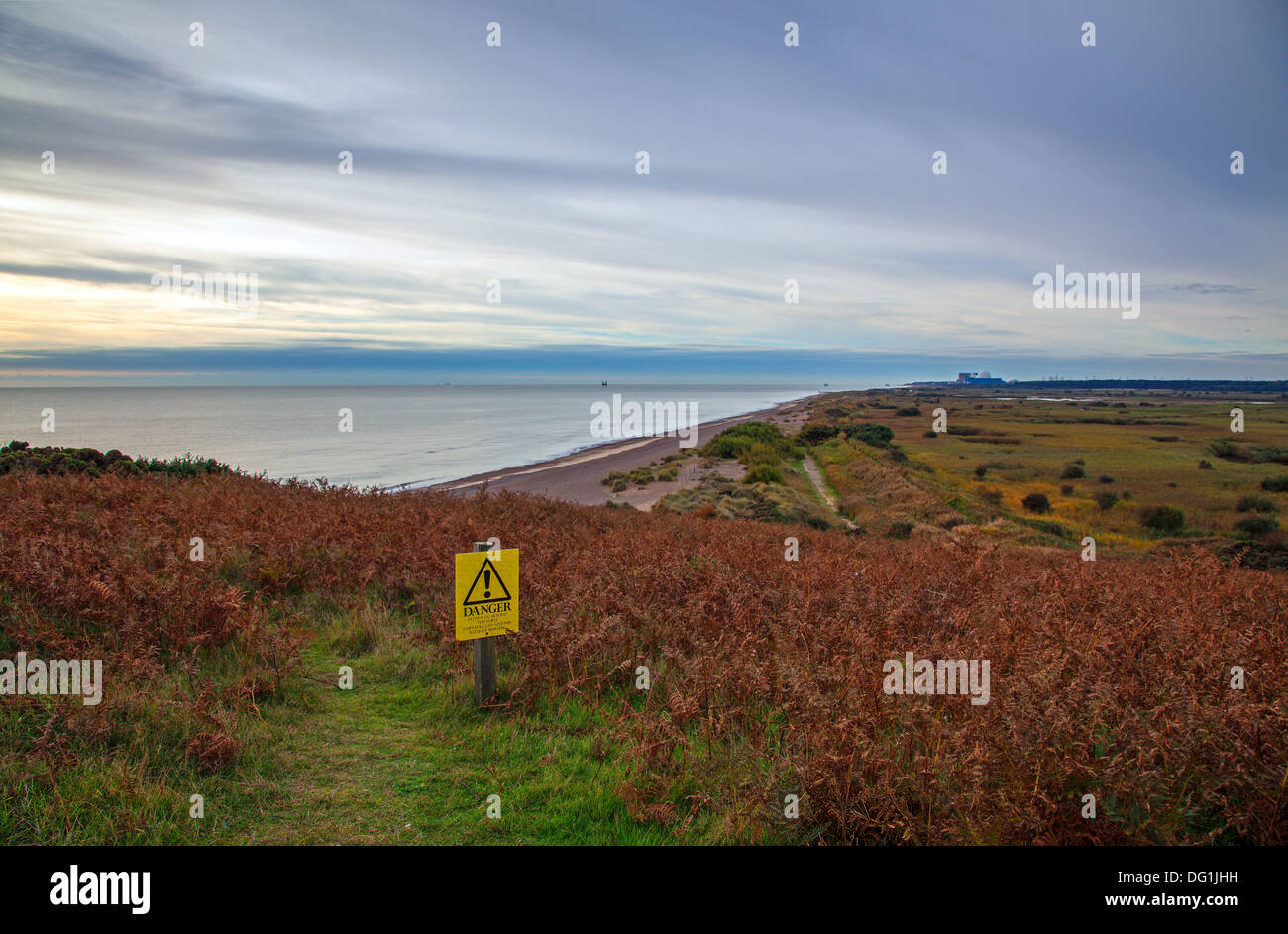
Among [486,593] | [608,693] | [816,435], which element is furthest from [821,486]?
[486,593]

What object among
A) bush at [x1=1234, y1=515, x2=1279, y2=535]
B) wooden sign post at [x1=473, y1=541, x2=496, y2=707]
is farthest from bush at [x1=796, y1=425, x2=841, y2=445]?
wooden sign post at [x1=473, y1=541, x2=496, y2=707]

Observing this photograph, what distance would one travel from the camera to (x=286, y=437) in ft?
202

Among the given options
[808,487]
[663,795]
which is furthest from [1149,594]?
[808,487]

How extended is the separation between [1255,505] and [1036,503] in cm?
1008

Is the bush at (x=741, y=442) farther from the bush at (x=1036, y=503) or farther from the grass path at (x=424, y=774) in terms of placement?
the grass path at (x=424, y=774)

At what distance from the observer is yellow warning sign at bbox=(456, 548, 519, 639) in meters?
5.34

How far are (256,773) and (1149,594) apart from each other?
28.4 feet

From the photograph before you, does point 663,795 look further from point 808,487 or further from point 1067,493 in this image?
point 1067,493

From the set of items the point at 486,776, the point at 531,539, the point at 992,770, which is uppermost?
the point at 531,539

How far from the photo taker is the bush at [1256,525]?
27833 millimetres

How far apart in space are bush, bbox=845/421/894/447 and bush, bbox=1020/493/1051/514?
2320 cm

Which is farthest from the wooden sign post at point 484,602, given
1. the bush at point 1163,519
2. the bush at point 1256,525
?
the bush at point 1256,525

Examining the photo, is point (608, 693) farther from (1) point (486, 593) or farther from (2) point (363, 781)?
(2) point (363, 781)

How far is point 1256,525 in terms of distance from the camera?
1112 inches
